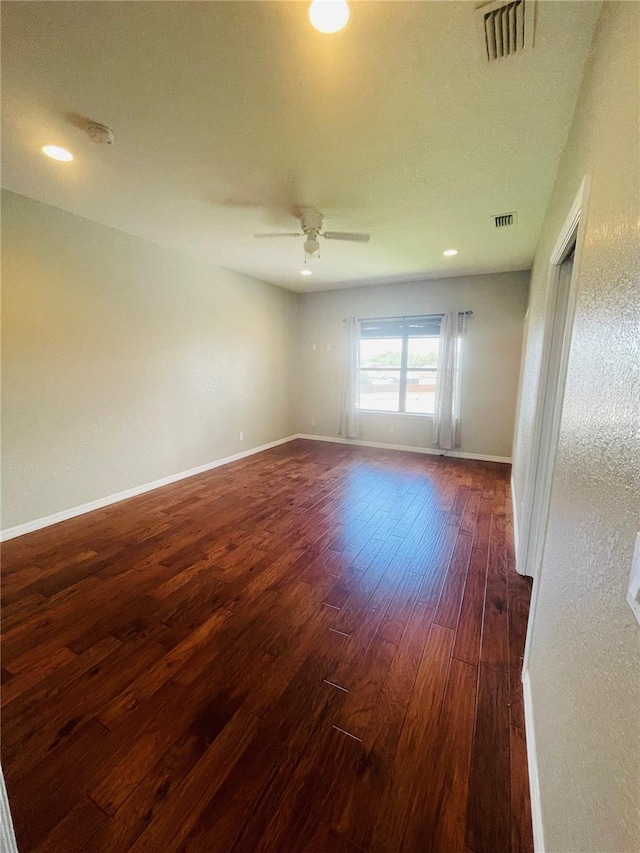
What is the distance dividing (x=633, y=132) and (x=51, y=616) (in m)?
3.01

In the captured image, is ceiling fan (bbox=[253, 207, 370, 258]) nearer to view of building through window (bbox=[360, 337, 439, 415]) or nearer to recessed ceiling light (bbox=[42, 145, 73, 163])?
recessed ceiling light (bbox=[42, 145, 73, 163])

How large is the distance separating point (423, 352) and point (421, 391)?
62 cm

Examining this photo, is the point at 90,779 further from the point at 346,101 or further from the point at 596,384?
the point at 346,101

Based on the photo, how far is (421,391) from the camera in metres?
5.33

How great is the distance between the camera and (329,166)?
6.93 ft

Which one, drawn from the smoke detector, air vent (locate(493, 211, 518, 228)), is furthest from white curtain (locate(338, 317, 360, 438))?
the smoke detector

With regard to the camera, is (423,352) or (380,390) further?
(380,390)

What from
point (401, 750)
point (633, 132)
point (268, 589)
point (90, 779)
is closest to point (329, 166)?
point (633, 132)

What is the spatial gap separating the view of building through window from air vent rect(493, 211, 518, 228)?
2209 mm

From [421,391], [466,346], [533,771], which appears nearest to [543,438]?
[533,771]

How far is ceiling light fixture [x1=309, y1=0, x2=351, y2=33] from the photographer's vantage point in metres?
1.15

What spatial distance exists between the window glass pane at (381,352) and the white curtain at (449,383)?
735mm

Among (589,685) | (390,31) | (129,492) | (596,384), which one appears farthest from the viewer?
(129,492)

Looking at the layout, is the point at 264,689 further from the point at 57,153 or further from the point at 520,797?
the point at 57,153
